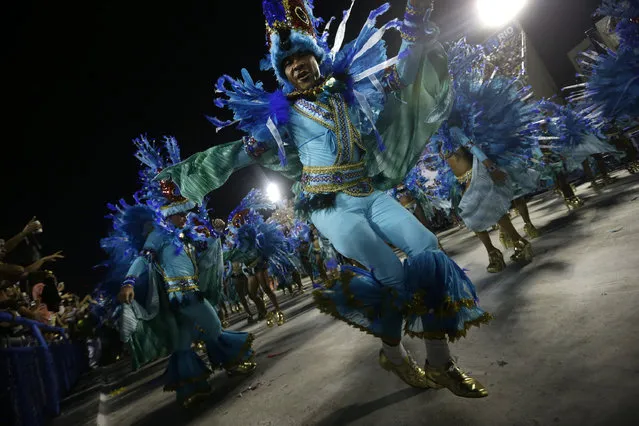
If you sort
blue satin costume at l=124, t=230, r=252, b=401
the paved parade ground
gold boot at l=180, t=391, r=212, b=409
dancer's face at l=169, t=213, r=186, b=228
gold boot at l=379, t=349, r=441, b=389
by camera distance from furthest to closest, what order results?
1. dancer's face at l=169, t=213, r=186, b=228
2. blue satin costume at l=124, t=230, r=252, b=401
3. gold boot at l=180, t=391, r=212, b=409
4. gold boot at l=379, t=349, r=441, b=389
5. the paved parade ground

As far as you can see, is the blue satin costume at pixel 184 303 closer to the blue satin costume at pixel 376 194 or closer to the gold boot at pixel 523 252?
the blue satin costume at pixel 376 194

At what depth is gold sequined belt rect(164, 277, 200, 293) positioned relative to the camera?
4.04 meters

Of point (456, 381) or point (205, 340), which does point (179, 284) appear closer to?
point (205, 340)

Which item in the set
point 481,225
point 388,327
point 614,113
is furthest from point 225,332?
point 614,113

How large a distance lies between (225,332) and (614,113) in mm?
6264

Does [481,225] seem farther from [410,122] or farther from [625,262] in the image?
[410,122]

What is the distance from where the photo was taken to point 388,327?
214cm

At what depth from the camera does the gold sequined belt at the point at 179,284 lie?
404 cm

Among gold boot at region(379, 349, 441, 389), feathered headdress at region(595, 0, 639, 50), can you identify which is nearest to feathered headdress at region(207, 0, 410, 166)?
gold boot at region(379, 349, 441, 389)

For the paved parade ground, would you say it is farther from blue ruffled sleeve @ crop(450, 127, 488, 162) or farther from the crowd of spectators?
blue ruffled sleeve @ crop(450, 127, 488, 162)

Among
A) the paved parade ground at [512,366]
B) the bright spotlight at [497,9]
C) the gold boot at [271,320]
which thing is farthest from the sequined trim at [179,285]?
the bright spotlight at [497,9]

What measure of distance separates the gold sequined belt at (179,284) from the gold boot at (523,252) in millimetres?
3865

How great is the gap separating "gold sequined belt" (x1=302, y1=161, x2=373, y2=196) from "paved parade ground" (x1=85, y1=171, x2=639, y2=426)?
1.30 m

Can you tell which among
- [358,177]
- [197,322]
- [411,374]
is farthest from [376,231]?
[197,322]
